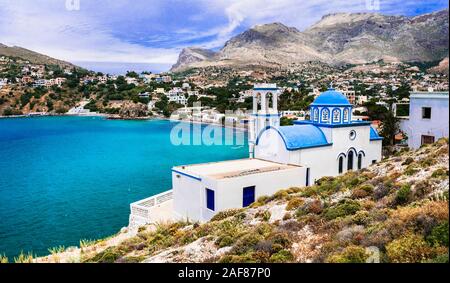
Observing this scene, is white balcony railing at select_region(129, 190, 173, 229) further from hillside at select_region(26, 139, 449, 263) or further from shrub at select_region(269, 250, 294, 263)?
shrub at select_region(269, 250, 294, 263)

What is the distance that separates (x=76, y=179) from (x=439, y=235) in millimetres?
24648

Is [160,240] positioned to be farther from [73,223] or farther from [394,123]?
[394,123]

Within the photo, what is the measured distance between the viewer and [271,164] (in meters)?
15.0

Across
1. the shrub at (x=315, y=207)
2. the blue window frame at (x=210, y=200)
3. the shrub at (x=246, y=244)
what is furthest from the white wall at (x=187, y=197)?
the shrub at (x=246, y=244)

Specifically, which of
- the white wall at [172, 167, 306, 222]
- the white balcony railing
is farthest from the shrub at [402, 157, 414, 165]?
the white balcony railing

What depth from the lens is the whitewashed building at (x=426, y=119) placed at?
48.4 feet

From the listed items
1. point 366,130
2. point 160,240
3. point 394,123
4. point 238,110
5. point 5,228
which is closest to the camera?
point 160,240

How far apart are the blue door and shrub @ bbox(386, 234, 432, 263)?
7661 mm

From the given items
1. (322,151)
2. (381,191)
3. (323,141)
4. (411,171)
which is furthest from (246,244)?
(323,141)

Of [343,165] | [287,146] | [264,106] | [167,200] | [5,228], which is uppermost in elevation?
[264,106]

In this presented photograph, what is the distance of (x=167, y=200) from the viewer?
→ 624 inches

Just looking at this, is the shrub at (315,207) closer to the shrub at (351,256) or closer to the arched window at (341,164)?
the shrub at (351,256)
